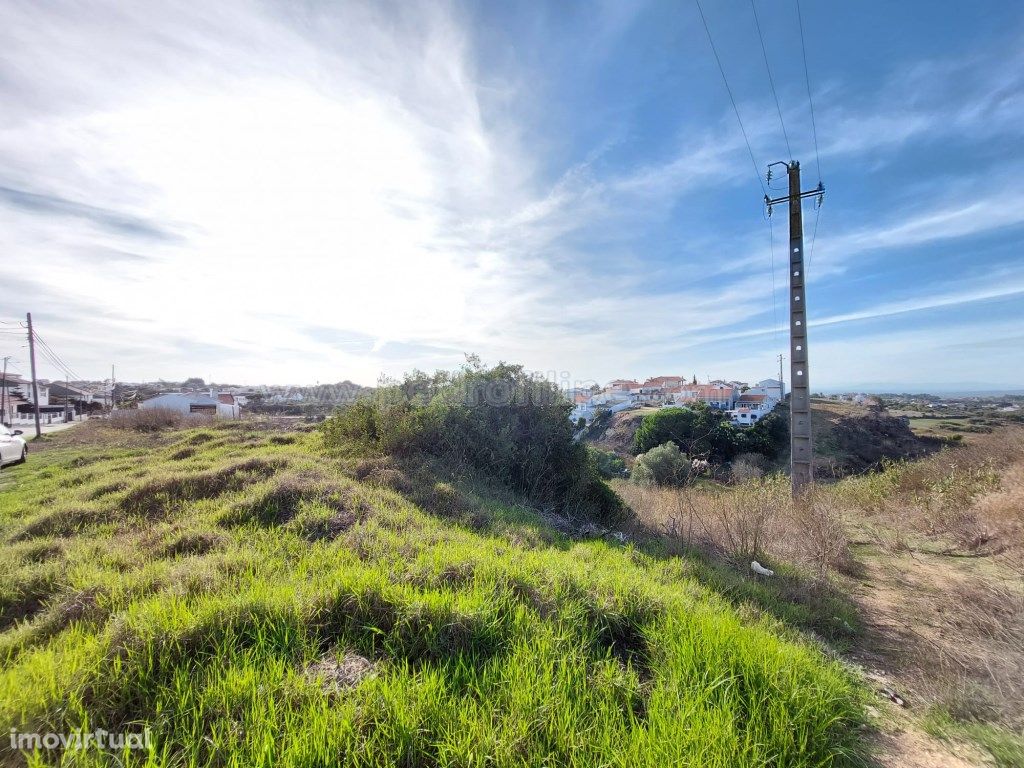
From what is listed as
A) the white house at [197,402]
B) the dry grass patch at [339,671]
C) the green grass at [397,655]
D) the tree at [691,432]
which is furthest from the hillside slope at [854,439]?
the white house at [197,402]

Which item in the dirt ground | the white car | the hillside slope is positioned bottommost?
the hillside slope

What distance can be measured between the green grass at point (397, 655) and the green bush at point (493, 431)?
3.72m

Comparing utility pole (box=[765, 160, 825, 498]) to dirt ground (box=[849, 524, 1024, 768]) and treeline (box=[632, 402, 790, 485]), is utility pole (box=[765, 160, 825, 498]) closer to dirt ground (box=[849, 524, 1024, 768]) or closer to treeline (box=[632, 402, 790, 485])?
dirt ground (box=[849, 524, 1024, 768])

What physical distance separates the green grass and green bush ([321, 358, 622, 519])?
3.72 metres

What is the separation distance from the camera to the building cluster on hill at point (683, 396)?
41375mm

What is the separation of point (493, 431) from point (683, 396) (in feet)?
159

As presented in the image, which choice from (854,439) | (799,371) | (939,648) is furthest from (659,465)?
(854,439)

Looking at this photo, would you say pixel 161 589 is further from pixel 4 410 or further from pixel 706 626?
pixel 4 410

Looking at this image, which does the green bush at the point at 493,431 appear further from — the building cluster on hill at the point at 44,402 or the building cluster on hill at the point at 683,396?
the building cluster on hill at the point at 44,402

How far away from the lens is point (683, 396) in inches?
2018

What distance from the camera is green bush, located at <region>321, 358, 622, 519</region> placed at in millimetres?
7973

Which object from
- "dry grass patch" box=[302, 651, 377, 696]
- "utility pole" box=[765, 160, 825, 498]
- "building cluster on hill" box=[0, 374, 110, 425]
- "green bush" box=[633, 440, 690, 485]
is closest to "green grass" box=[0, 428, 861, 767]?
"dry grass patch" box=[302, 651, 377, 696]

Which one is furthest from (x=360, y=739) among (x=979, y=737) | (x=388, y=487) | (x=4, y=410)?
(x=4, y=410)

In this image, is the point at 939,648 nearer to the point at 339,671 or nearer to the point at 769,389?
the point at 339,671
